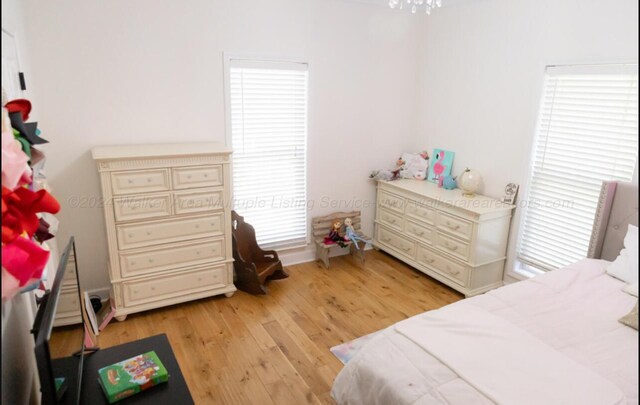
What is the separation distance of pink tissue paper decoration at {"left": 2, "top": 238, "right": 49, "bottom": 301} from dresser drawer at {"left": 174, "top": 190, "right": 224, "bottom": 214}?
2.28 metres

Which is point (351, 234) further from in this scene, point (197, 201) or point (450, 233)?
point (197, 201)

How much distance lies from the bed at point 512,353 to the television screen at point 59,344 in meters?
1.21

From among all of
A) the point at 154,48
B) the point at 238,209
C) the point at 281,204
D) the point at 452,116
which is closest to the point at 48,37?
the point at 154,48

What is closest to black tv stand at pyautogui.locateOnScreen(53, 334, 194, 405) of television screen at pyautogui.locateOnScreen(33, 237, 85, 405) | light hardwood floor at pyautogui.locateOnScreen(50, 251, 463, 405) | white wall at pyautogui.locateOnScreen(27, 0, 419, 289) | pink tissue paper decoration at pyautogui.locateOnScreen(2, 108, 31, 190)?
television screen at pyautogui.locateOnScreen(33, 237, 85, 405)

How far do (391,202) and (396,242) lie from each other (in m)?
0.40

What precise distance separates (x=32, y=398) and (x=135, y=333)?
158 centimetres

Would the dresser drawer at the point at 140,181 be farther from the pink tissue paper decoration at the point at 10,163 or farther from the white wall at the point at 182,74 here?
Answer: the pink tissue paper decoration at the point at 10,163

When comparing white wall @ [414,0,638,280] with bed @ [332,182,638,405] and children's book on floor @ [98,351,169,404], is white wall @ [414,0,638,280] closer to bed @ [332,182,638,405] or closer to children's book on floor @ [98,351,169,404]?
bed @ [332,182,638,405]

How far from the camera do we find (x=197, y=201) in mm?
3246

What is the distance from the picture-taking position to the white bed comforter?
69.6 inches

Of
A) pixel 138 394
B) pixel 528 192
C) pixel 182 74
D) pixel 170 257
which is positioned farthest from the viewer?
pixel 528 192

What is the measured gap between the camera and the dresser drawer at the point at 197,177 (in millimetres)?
3131

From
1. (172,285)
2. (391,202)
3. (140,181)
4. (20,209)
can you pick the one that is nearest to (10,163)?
(20,209)

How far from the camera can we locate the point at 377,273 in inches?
163
